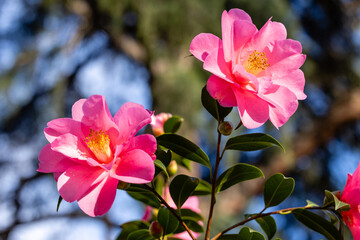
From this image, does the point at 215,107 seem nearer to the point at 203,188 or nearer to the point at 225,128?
the point at 225,128

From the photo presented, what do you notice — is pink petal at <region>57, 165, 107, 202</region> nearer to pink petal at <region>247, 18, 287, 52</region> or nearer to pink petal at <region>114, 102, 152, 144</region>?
pink petal at <region>114, 102, 152, 144</region>

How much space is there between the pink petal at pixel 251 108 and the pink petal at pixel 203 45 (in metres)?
0.04

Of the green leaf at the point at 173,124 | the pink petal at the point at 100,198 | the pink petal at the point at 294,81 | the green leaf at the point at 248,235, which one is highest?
the pink petal at the point at 294,81

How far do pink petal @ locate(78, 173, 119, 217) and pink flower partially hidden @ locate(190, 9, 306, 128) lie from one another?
0.11 metres

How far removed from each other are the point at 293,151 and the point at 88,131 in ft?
9.13

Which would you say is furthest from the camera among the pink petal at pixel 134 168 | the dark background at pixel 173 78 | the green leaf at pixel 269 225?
the dark background at pixel 173 78

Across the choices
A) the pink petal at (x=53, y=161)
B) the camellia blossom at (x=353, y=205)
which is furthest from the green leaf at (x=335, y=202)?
the pink petal at (x=53, y=161)

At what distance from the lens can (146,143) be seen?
0.98 ft

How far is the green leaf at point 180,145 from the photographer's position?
353 mm

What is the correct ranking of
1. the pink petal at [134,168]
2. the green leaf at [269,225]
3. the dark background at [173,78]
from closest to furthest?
the pink petal at [134,168] < the green leaf at [269,225] < the dark background at [173,78]

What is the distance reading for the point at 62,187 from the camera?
0.95ft

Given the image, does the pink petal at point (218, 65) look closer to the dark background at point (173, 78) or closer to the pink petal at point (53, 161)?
the pink petal at point (53, 161)

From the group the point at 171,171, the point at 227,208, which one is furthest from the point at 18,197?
the point at 171,171

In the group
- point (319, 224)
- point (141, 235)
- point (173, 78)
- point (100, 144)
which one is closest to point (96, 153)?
point (100, 144)
